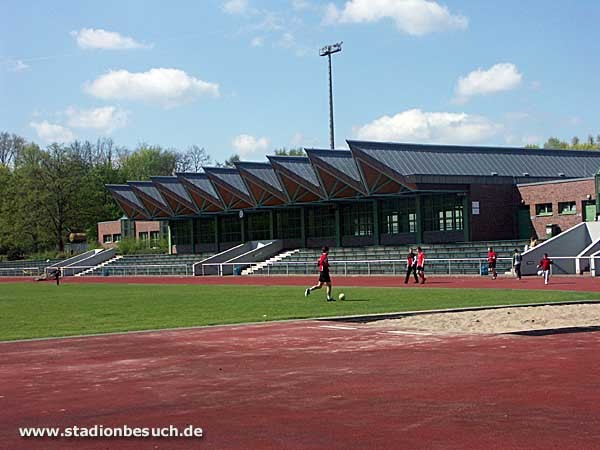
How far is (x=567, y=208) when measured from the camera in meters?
51.7

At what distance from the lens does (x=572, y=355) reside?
43.5ft

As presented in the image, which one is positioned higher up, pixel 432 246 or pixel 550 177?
pixel 550 177

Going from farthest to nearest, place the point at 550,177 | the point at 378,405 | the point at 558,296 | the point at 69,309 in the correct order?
the point at 550,177, the point at 69,309, the point at 558,296, the point at 378,405

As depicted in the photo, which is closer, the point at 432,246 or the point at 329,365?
the point at 329,365

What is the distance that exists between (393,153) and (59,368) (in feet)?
147

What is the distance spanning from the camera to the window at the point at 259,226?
75.1 metres

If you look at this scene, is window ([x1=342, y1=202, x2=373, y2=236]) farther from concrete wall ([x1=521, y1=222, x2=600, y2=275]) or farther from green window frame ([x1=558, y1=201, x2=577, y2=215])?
concrete wall ([x1=521, y1=222, x2=600, y2=275])

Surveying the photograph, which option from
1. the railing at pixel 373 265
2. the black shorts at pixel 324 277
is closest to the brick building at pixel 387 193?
the railing at pixel 373 265

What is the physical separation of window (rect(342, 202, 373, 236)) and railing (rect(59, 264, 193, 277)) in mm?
13159

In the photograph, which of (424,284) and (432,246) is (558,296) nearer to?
(424,284)

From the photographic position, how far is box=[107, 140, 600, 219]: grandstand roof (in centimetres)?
5509

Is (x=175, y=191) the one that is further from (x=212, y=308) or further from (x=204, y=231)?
(x=212, y=308)

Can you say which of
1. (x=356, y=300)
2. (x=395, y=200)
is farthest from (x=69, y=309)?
(x=395, y=200)

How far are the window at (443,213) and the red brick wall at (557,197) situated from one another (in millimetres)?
4332
